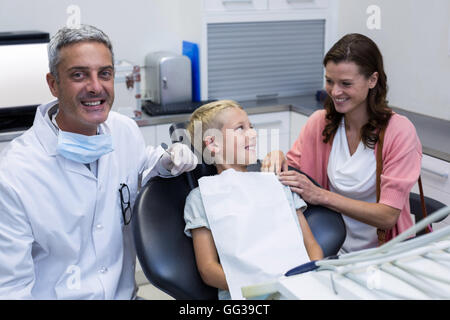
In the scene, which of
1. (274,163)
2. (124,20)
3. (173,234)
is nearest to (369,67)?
(274,163)

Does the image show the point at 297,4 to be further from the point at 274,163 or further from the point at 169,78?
the point at 274,163

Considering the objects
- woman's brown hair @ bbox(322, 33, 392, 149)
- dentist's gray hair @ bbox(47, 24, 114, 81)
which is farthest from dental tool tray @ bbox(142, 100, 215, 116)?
dentist's gray hair @ bbox(47, 24, 114, 81)

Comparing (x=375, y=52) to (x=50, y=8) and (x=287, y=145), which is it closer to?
(x=287, y=145)

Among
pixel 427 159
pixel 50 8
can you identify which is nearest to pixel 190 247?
pixel 427 159

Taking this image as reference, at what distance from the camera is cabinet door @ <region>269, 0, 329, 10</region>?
9.67 feet

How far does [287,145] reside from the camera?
3029 mm

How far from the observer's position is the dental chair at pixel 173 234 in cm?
129

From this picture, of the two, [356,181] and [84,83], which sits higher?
[84,83]

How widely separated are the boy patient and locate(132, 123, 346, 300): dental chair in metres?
0.03

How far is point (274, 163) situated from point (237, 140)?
14 cm

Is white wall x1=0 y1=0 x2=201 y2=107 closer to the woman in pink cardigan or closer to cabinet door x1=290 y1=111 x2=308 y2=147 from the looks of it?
cabinet door x1=290 y1=111 x2=308 y2=147

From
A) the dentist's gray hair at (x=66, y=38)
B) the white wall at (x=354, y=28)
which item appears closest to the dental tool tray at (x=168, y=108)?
the white wall at (x=354, y=28)

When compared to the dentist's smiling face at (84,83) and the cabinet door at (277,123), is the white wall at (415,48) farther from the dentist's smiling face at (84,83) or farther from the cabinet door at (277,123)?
the dentist's smiling face at (84,83)

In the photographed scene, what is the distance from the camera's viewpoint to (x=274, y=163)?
157 centimetres
